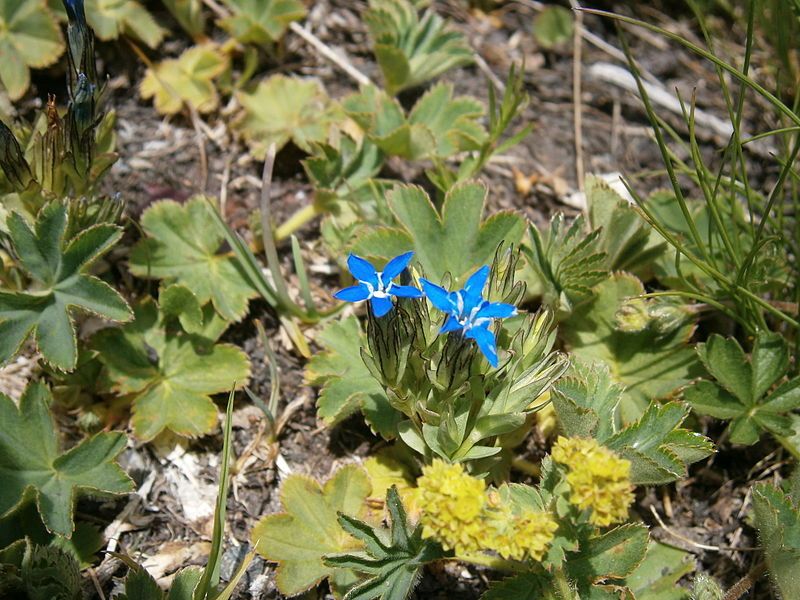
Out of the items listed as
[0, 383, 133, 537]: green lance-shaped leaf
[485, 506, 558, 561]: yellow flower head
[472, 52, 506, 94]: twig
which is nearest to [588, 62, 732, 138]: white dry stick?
[472, 52, 506, 94]: twig

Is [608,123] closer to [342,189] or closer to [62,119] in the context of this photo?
[342,189]

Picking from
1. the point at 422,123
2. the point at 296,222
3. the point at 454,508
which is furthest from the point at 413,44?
the point at 454,508

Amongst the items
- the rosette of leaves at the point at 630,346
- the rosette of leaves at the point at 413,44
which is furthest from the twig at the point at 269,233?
the rosette of leaves at the point at 630,346

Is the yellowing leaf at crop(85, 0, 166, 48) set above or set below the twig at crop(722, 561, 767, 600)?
above

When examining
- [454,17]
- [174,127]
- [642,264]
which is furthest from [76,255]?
[454,17]

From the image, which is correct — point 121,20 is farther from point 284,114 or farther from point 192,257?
point 192,257

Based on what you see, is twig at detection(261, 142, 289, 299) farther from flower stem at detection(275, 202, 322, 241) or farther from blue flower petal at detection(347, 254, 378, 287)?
blue flower petal at detection(347, 254, 378, 287)

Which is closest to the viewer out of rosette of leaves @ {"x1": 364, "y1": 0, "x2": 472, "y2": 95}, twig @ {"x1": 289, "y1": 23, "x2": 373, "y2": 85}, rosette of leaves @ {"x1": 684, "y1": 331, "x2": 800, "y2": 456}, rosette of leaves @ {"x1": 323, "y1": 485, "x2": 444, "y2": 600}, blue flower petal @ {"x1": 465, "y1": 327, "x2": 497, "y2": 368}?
blue flower petal @ {"x1": 465, "y1": 327, "x2": 497, "y2": 368}
